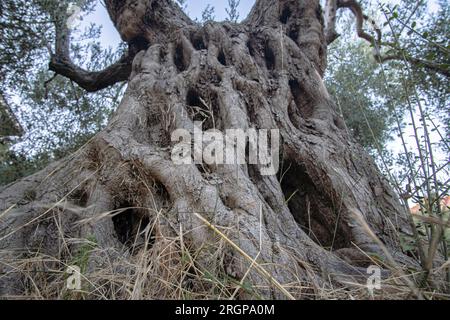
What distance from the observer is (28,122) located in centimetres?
592

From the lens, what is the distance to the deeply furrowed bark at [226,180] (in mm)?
A: 1450

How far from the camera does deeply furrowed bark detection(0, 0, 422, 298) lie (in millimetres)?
1450

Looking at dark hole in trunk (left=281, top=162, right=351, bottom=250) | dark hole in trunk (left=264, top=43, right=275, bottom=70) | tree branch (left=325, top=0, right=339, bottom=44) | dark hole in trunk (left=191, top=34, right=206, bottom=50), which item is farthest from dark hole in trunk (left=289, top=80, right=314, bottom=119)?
tree branch (left=325, top=0, right=339, bottom=44)

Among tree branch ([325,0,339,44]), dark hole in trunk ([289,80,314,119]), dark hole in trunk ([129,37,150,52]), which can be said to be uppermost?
tree branch ([325,0,339,44])

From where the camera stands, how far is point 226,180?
1761 mm

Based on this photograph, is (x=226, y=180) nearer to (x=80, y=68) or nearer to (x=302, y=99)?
(x=302, y=99)

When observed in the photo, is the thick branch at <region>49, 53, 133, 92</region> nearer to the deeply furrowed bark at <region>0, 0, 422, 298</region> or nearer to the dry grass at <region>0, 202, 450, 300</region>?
the deeply furrowed bark at <region>0, 0, 422, 298</region>

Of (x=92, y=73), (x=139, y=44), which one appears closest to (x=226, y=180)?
(x=139, y=44)

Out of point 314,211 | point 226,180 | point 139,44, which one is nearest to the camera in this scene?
point 226,180

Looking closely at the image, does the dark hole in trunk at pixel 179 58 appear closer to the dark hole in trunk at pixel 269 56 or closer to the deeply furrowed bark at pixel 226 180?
the deeply furrowed bark at pixel 226 180

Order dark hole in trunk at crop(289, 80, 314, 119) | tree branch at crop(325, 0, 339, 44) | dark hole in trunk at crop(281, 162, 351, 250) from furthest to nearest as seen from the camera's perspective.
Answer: tree branch at crop(325, 0, 339, 44) < dark hole in trunk at crop(289, 80, 314, 119) < dark hole in trunk at crop(281, 162, 351, 250)
